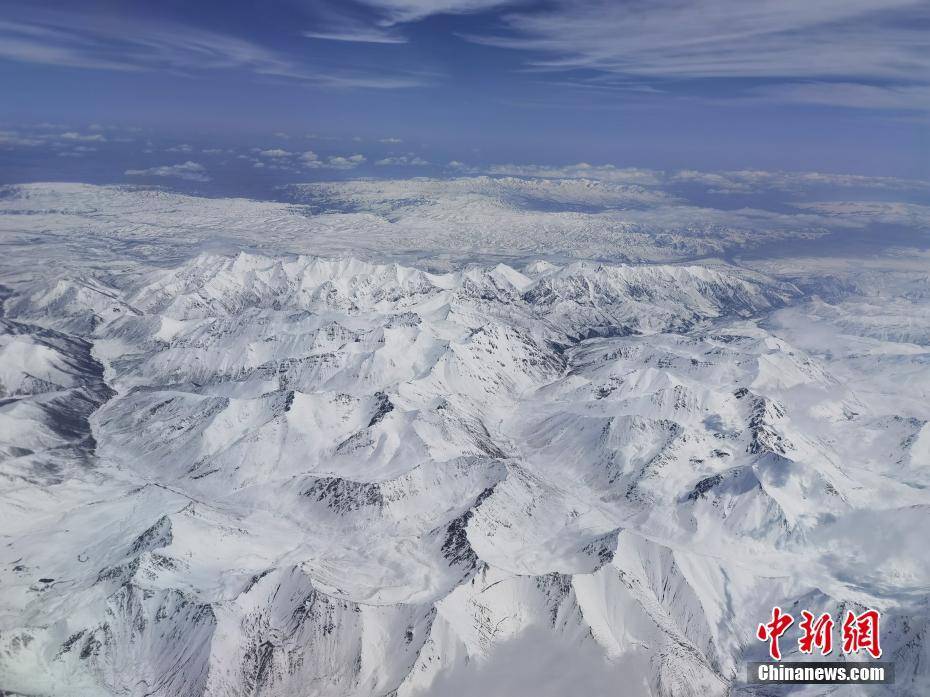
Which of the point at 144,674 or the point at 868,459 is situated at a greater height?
the point at 144,674

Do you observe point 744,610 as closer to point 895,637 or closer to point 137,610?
point 895,637

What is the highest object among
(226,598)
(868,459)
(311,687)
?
(226,598)

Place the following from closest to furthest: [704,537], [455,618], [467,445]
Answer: [455,618]
[704,537]
[467,445]

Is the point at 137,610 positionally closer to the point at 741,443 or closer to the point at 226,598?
the point at 226,598

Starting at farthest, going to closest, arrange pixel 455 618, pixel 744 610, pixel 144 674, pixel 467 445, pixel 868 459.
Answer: pixel 868 459 → pixel 467 445 → pixel 744 610 → pixel 455 618 → pixel 144 674

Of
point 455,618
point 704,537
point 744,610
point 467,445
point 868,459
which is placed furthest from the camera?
point 868,459

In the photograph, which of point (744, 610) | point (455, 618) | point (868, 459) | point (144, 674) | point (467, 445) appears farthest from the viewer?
point (868, 459)

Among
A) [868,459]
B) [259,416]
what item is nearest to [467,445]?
[259,416]

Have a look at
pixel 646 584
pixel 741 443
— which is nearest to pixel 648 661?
pixel 646 584

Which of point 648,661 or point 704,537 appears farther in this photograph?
point 704,537
